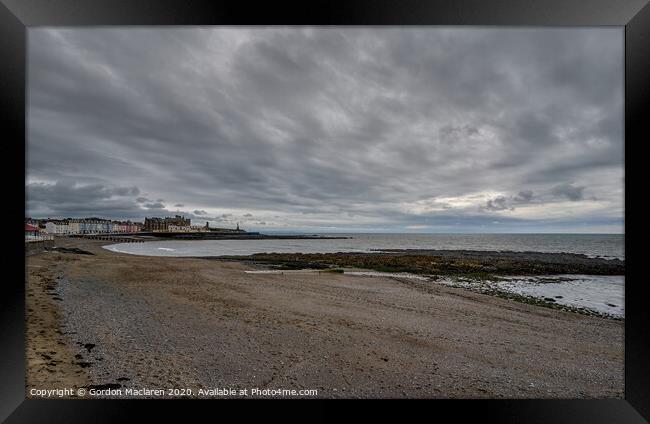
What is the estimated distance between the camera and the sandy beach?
3.23m

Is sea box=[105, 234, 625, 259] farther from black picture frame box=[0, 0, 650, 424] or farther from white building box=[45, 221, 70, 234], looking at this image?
black picture frame box=[0, 0, 650, 424]

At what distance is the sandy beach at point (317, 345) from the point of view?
3234 millimetres

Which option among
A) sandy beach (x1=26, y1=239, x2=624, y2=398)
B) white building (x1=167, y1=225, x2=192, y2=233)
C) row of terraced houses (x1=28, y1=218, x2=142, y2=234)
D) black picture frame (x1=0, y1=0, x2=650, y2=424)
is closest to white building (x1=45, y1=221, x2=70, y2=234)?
row of terraced houses (x1=28, y1=218, x2=142, y2=234)

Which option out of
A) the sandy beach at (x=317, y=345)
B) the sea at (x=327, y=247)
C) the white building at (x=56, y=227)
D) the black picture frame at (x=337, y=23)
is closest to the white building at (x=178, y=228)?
the sea at (x=327, y=247)

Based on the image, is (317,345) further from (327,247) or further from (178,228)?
(178,228)

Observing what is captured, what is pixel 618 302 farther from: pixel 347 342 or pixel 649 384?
pixel 347 342

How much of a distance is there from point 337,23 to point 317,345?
14.5ft

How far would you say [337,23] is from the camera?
259cm

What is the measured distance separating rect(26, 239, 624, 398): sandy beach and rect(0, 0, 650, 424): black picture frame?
61 centimetres

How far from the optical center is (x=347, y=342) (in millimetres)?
4312

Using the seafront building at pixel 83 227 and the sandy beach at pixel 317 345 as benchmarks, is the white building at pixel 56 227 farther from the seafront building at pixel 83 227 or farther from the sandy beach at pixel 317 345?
the sandy beach at pixel 317 345

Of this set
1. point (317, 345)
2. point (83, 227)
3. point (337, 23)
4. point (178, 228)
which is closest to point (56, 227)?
point (83, 227)

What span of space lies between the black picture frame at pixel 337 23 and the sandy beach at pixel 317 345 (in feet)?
1.99

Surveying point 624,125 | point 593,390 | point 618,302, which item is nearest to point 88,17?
point 624,125
